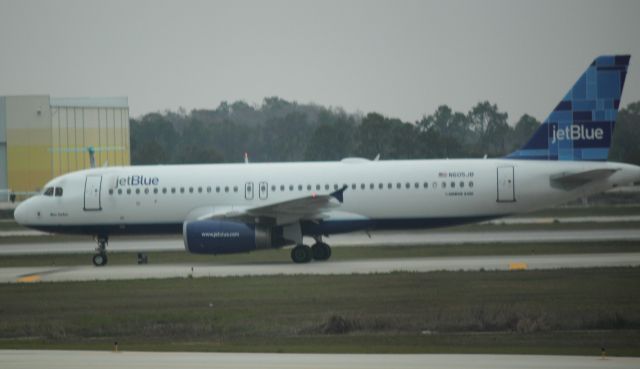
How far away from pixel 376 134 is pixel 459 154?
888cm

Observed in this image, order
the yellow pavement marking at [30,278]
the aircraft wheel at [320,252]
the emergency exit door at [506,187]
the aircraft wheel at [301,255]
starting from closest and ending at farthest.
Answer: the yellow pavement marking at [30,278] < the aircraft wheel at [301,255] < the aircraft wheel at [320,252] < the emergency exit door at [506,187]

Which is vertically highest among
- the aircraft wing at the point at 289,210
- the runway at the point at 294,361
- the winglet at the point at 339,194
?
the winglet at the point at 339,194

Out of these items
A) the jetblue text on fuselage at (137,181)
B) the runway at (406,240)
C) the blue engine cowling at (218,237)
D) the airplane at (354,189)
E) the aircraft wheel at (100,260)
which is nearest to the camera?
the blue engine cowling at (218,237)

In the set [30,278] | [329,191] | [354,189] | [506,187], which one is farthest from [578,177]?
[30,278]

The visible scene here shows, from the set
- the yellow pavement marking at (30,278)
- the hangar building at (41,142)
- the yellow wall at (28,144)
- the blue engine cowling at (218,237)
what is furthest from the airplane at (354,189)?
the yellow wall at (28,144)

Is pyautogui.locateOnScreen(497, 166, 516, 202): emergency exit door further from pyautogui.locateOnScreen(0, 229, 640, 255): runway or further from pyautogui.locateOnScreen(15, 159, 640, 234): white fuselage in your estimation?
pyautogui.locateOnScreen(0, 229, 640, 255): runway

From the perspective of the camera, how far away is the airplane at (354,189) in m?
33.8

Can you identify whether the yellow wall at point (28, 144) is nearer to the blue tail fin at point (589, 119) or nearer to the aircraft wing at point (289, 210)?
the aircraft wing at point (289, 210)

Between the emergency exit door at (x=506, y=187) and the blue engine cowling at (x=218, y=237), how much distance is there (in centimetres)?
819

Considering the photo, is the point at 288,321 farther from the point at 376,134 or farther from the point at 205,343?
the point at 376,134

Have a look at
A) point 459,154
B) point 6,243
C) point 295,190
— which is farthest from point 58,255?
point 459,154

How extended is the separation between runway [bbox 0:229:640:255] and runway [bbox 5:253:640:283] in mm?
6729

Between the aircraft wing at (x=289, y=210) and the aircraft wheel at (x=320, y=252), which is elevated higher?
the aircraft wing at (x=289, y=210)

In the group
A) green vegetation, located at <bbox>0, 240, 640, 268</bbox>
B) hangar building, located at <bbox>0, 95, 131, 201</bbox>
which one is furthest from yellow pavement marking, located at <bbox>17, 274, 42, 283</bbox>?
hangar building, located at <bbox>0, 95, 131, 201</bbox>
